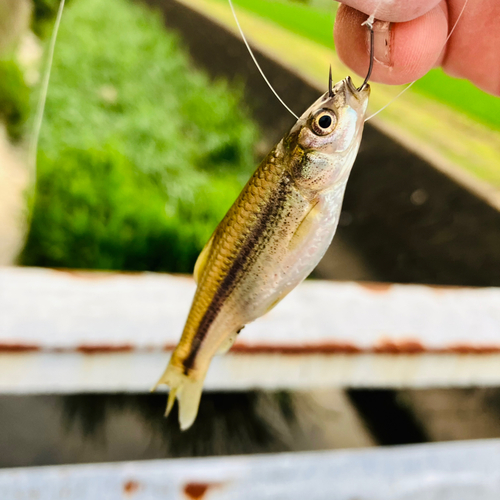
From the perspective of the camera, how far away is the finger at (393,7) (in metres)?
0.50

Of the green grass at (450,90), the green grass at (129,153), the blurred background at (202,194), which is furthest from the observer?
the green grass at (450,90)

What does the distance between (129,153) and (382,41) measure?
1528mm

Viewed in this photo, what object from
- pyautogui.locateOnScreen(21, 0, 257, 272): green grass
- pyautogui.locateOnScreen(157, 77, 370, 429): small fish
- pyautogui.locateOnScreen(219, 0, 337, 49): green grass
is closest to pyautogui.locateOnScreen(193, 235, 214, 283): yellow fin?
pyautogui.locateOnScreen(157, 77, 370, 429): small fish

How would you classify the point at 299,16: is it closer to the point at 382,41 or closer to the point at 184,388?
the point at 382,41

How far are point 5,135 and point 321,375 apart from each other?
6.70 feet

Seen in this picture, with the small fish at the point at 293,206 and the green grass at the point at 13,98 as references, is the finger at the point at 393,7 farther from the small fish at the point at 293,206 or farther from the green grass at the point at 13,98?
the green grass at the point at 13,98

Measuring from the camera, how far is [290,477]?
0.84 metres

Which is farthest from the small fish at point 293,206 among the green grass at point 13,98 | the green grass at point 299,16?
the green grass at point 299,16

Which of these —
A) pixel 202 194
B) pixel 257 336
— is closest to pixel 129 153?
pixel 202 194

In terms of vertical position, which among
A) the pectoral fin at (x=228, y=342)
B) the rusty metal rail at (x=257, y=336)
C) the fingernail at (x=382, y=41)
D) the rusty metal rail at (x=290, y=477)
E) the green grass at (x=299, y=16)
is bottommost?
the rusty metal rail at (x=290, y=477)

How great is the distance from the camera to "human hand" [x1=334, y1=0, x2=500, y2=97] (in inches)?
20.8

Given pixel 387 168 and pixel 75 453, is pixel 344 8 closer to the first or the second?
pixel 75 453

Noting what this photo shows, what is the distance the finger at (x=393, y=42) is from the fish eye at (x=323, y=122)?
7.7 inches

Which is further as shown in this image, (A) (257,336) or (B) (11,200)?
(B) (11,200)
